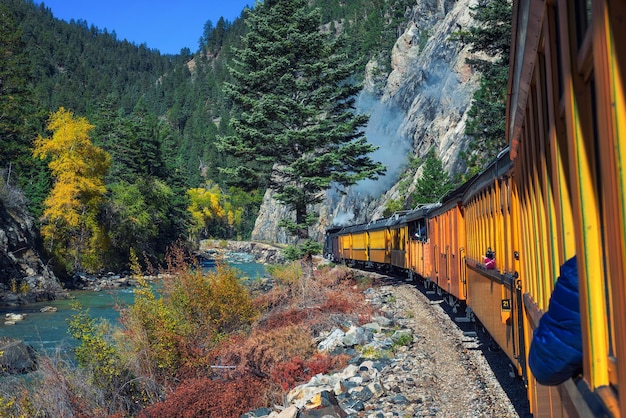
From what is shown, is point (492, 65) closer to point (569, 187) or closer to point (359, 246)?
point (359, 246)

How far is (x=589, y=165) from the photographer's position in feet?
6.61

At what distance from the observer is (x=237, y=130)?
74.8 ft

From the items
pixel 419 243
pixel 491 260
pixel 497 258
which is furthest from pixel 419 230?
pixel 497 258

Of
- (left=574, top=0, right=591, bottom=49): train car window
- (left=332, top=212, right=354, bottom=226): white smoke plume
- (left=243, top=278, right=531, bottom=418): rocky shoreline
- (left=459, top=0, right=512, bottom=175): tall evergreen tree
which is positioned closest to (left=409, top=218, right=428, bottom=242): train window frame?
(left=459, top=0, right=512, bottom=175): tall evergreen tree

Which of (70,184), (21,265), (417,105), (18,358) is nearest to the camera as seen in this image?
(18,358)

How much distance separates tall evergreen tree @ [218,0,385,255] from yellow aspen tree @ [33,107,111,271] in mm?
23642

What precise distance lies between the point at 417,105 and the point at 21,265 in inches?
1889

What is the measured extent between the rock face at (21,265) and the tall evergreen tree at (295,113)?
52.7ft

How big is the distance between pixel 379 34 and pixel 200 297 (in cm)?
10417

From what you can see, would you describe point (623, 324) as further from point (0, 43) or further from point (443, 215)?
point (0, 43)

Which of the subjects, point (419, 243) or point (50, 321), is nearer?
point (419, 243)

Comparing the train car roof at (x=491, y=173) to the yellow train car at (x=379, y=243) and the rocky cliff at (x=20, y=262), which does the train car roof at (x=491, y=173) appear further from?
the rocky cliff at (x=20, y=262)

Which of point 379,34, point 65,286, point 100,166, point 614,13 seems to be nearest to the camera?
point 614,13

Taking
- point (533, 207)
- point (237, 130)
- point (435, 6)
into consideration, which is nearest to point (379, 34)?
point (435, 6)
